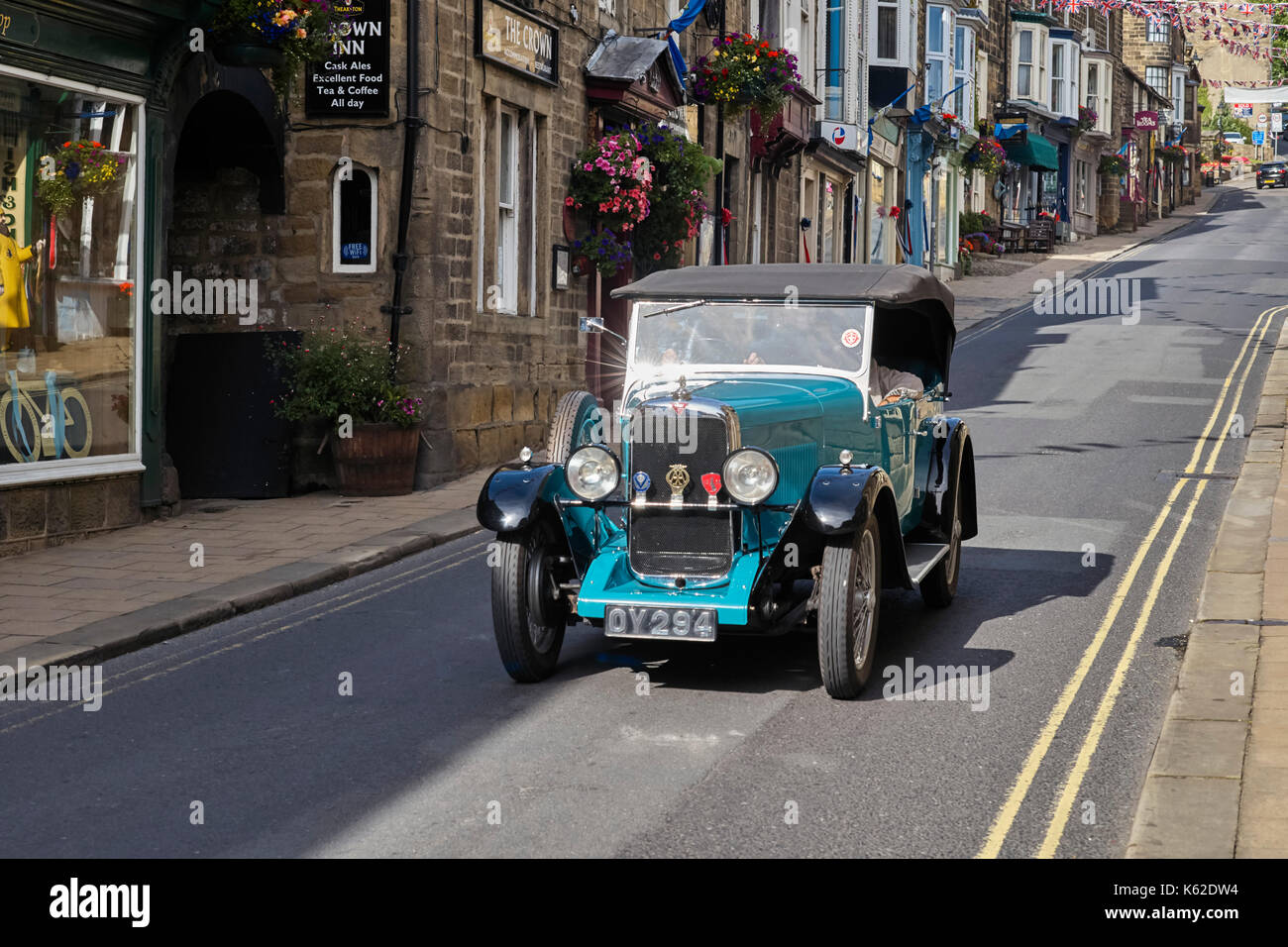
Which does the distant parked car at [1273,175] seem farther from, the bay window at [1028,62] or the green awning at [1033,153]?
the green awning at [1033,153]

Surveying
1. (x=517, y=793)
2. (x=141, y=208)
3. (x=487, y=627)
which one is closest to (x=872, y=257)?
(x=141, y=208)

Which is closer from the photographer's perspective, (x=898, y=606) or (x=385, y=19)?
(x=898, y=606)

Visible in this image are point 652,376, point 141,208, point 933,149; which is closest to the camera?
point 652,376

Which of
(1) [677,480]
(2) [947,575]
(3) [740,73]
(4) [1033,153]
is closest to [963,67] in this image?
(4) [1033,153]

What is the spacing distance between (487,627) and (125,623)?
1.93 metres

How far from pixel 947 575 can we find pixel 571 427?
2.47m

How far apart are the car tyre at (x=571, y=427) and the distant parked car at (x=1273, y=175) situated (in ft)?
292

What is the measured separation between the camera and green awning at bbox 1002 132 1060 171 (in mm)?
47906

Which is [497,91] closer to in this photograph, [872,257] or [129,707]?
[129,707]

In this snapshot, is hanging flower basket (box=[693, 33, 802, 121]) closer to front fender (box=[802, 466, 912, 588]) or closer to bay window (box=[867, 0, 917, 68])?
bay window (box=[867, 0, 917, 68])

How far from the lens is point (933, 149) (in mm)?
39719

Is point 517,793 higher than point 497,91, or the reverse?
point 497,91

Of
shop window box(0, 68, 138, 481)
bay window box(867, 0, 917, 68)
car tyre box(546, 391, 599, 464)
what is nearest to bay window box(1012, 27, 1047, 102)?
bay window box(867, 0, 917, 68)

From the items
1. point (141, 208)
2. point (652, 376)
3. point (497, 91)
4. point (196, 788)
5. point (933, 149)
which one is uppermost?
point (933, 149)
